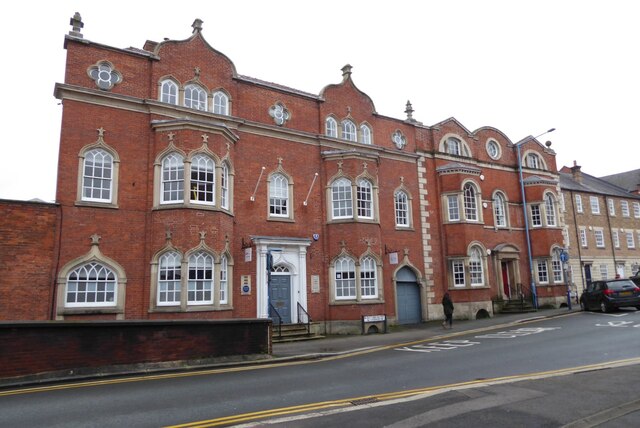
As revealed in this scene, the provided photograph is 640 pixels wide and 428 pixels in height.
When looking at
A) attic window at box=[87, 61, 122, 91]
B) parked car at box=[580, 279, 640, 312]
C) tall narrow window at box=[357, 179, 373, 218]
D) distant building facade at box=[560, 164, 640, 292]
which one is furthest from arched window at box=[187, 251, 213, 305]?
distant building facade at box=[560, 164, 640, 292]

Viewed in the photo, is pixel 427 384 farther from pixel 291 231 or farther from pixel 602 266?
pixel 602 266

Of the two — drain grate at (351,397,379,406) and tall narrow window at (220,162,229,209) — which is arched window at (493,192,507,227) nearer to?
tall narrow window at (220,162,229,209)

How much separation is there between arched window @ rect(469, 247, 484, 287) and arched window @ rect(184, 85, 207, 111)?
1523cm

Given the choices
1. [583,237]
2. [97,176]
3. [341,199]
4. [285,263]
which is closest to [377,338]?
[285,263]

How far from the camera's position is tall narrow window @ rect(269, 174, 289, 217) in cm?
1909

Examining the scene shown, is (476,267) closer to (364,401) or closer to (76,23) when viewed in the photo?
(364,401)

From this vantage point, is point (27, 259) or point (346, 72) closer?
point (27, 259)

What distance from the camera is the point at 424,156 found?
79.8 feet

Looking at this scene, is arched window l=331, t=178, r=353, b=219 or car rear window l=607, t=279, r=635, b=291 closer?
arched window l=331, t=178, r=353, b=219

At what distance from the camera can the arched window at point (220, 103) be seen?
1827 cm

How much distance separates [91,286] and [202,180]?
505 centimetres

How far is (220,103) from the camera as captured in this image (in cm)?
1842

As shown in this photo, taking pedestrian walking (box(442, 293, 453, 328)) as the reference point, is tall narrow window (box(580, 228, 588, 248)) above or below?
above

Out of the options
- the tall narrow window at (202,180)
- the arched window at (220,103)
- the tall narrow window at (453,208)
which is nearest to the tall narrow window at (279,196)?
the tall narrow window at (202,180)
